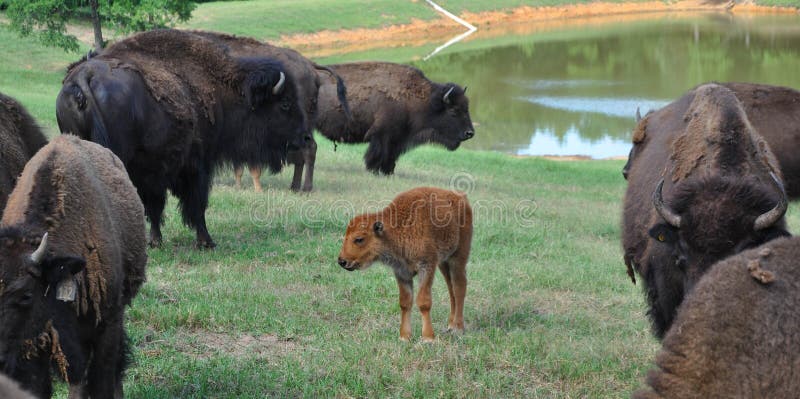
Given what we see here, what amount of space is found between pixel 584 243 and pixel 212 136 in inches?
201

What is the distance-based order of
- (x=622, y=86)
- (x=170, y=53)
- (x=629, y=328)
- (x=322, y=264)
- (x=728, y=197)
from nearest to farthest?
(x=728, y=197), (x=629, y=328), (x=322, y=264), (x=170, y=53), (x=622, y=86)

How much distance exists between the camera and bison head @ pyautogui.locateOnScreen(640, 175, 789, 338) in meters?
4.97

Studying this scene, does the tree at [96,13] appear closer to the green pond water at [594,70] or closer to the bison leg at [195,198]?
the green pond water at [594,70]

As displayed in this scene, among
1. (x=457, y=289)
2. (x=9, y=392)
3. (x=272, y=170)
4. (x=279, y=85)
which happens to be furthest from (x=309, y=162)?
(x=9, y=392)

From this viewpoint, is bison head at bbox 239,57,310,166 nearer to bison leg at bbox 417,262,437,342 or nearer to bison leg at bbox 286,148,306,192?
bison leg at bbox 286,148,306,192

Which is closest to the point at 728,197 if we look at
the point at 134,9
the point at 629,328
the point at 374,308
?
the point at 629,328

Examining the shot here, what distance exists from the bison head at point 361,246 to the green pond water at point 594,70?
69.0 feet

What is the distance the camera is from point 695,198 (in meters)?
5.21

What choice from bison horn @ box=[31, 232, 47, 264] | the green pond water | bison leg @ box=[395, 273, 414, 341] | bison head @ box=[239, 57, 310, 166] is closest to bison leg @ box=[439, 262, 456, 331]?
bison leg @ box=[395, 273, 414, 341]

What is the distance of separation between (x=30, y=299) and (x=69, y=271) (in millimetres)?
238

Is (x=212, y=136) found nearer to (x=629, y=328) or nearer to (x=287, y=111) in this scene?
(x=287, y=111)

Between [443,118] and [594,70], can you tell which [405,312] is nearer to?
[443,118]

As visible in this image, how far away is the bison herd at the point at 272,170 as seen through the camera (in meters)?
3.62

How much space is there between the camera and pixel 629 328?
25.6 feet
